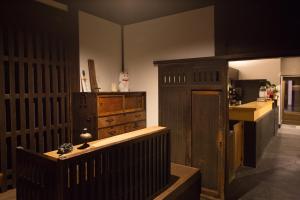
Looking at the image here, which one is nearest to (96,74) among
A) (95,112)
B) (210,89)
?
(95,112)

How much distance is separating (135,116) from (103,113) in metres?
0.78

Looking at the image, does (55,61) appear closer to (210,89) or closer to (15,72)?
(15,72)

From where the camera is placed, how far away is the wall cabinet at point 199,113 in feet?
9.89

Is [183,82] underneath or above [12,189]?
above

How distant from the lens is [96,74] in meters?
3.78

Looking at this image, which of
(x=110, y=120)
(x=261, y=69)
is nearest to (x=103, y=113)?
(x=110, y=120)

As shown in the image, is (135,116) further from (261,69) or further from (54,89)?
(261,69)

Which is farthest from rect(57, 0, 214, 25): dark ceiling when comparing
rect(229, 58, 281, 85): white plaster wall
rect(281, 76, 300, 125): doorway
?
rect(281, 76, 300, 125): doorway

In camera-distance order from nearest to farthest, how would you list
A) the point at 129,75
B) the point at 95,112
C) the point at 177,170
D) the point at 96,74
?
the point at 177,170
the point at 95,112
the point at 96,74
the point at 129,75

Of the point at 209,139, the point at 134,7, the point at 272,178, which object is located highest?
the point at 134,7

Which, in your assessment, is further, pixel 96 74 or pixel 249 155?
pixel 249 155

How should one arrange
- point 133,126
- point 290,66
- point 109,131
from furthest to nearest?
1. point 290,66
2. point 133,126
3. point 109,131

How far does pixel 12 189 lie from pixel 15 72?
4.82 ft

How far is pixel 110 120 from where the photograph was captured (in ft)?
10.7
